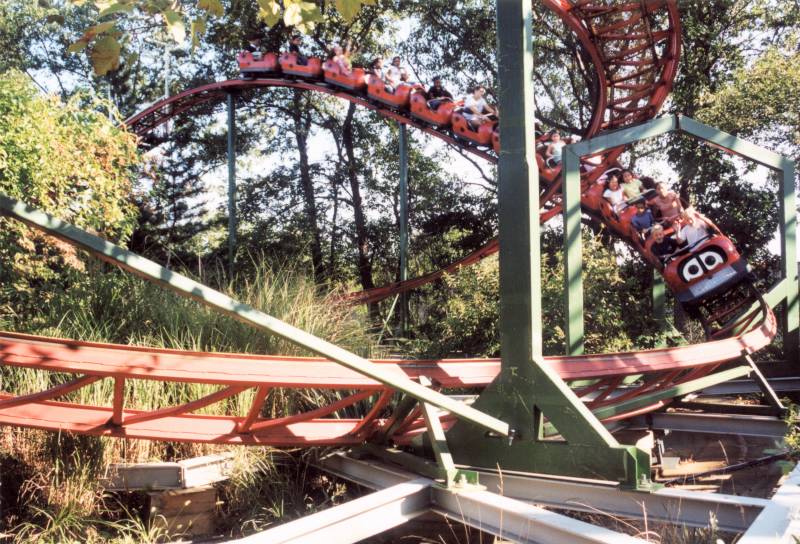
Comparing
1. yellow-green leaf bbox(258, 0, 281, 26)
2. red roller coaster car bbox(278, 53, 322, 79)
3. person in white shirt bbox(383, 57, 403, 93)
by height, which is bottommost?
yellow-green leaf bbox(258, 0, 281, 26)

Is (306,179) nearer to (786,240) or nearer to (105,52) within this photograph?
(786,240)

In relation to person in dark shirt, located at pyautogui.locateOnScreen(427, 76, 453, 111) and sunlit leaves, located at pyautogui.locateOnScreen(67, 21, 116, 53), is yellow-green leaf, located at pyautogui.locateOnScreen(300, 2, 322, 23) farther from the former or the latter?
person in dark shirt, located at pyautogui.locateOnScreen(427, 76, 453, 111)

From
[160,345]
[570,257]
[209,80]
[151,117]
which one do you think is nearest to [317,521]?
[160,345]

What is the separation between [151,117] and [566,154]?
11405mm

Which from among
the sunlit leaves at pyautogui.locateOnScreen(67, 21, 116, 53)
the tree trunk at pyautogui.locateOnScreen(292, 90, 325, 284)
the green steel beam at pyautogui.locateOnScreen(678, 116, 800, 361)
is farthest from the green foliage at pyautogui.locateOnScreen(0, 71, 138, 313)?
the tree trunk at pyautogui.locateOnScreen(292, 90, 325, 284)

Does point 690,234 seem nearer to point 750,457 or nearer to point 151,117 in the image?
point 750,457

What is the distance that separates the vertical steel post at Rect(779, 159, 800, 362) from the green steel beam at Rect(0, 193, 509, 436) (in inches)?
170

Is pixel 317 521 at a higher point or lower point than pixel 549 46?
lower

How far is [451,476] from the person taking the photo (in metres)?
2.56

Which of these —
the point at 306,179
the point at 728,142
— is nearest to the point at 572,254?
the point at 728,142

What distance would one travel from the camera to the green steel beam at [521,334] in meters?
2.58

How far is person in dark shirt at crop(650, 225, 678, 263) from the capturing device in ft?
21.3

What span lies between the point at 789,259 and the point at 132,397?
515 cm

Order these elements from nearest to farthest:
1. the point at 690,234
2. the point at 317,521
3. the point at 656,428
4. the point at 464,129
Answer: the point at 317,521, the point at 656,428, the point at 690,234, the point at 464,129
